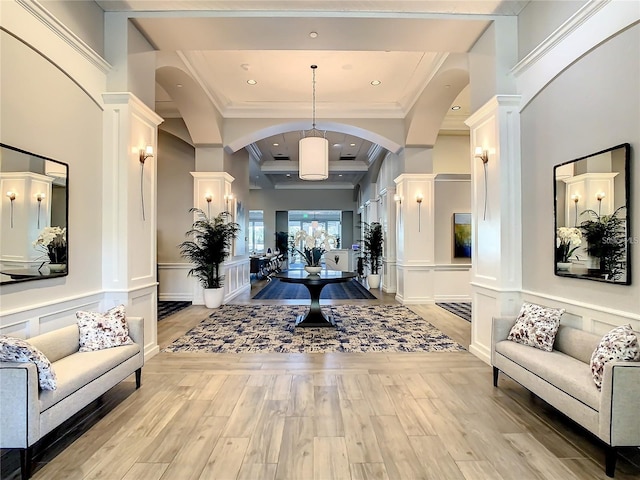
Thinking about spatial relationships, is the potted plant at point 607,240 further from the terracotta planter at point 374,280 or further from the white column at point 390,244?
the terracotta planter at point 374,280

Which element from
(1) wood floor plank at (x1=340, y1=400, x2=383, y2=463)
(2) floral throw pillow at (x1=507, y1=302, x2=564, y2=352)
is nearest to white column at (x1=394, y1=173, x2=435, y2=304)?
(2) floral throw pillow at (x1=507, y1=302, x2=564, y2=352)

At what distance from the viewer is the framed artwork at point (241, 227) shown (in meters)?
8.60

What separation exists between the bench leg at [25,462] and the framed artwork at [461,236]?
7586 millimetres

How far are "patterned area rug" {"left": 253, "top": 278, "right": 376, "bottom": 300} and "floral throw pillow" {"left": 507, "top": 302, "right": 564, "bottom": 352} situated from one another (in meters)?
5.12

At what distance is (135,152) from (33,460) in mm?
2913

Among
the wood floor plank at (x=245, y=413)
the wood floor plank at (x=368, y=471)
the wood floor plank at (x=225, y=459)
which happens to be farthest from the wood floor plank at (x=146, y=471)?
the wood floor plank at (x=368, y=471)

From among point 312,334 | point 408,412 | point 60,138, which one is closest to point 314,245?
point 312,334

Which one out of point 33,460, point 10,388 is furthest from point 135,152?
point 33,460

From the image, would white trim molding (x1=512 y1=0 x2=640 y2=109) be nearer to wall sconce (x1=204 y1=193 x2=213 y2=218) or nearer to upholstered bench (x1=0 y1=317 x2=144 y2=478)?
upholstered bench (x1=0 y1=317 x2=144 y2=478)

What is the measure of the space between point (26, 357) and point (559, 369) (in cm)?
346

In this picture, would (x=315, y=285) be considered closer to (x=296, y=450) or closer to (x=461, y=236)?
(x=296, y=450)

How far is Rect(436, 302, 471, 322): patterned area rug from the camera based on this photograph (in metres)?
Result: 6.34

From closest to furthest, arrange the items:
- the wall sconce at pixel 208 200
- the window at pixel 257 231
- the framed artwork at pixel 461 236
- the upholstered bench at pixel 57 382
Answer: the upholstered bench at pixel 57 382 < the wall sconce at pixel 208 200 < the framed artwork at pixel 461 236 < the window at pixel 257 231

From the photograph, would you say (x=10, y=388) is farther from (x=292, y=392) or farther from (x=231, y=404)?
(x=292, y=392)
